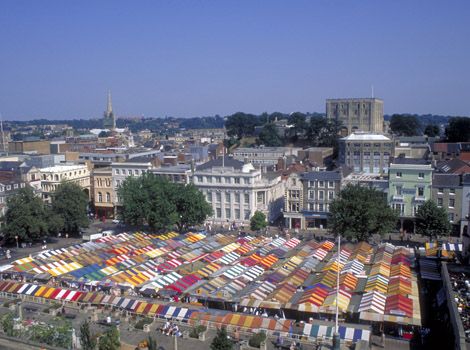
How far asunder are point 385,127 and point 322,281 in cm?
10863

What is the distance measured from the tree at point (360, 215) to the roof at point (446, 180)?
11.6 m

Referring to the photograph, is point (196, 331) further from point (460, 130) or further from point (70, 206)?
point (460, 130)

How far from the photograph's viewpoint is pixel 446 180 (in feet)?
195

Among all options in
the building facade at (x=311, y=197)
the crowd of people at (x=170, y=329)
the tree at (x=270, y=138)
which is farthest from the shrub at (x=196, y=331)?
the tree at (x=270, y=138)

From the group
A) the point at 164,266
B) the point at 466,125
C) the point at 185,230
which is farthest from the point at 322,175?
the point at 466,125

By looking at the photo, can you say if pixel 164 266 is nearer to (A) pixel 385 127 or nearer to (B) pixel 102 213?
(B) pixel 102 213

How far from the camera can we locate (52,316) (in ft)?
112

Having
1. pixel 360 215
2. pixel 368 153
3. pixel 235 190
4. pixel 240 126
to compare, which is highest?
pixel 240 126

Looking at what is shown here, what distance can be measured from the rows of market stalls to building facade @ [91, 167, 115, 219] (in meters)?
23.5

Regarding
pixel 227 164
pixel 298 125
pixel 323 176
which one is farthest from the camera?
pixel 298 125

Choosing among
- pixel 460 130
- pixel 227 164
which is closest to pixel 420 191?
pixel 227 164

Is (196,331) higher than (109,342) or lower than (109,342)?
lower

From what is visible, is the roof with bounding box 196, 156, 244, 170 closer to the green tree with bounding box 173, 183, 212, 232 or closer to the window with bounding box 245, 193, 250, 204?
the window with bounding box 245, 193, 250, 204

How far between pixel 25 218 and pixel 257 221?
26712 mm
